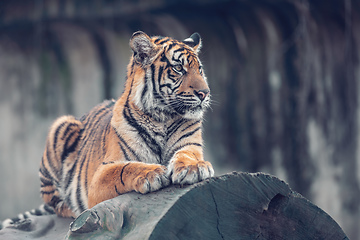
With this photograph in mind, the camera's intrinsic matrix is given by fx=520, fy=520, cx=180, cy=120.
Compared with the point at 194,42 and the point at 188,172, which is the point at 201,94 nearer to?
the point at 194,42

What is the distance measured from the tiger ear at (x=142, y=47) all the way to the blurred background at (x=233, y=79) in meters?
3.05

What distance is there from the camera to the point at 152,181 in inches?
86.8

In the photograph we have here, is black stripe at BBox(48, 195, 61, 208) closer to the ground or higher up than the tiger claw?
closer to the ground

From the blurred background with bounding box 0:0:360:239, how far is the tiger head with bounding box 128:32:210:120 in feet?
10.1

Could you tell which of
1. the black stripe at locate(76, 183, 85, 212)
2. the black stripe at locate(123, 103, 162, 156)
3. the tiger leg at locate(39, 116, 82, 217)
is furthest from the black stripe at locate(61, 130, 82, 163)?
the black stripe at locate(123, 103, 162, 156)

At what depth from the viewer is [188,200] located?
196cm

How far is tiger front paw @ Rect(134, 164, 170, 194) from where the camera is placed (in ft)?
7.21

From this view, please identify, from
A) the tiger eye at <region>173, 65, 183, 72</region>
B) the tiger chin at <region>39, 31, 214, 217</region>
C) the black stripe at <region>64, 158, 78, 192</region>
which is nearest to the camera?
the tiger chin at <region>39, 31, 214, 217</region>

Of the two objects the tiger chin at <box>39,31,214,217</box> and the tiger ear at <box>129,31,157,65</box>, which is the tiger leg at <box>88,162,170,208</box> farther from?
the tiger ear at <box>129,31,157,65</box>

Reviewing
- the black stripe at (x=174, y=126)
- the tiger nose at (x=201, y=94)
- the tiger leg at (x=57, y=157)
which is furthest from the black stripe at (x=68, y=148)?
the tiger nose at (x=201, y=94)

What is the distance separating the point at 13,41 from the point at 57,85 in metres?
0.69

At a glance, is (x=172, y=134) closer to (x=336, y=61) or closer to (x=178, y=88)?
(x=178, y=88)

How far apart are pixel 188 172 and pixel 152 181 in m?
0.17

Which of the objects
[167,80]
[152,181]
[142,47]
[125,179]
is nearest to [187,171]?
[152,181]
